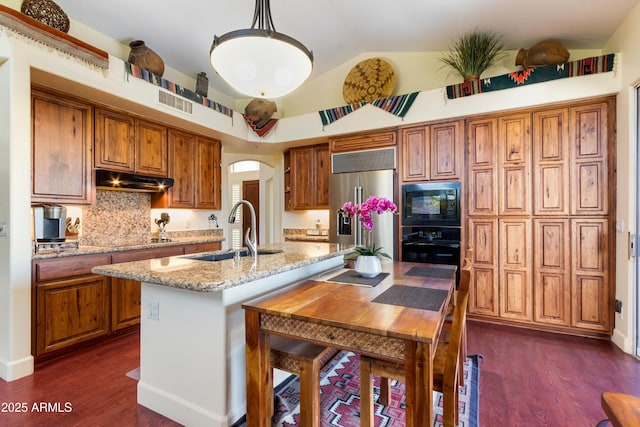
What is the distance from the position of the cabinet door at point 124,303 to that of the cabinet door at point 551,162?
14.2 feet

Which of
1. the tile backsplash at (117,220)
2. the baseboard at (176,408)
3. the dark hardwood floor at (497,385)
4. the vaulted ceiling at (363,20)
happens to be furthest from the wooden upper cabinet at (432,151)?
the tile backsplash at (117,220)

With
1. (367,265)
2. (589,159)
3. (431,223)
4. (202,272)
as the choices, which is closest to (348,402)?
(367,265)

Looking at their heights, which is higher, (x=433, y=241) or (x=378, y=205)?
(x=378, y=205)

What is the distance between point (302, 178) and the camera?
4.95 metres

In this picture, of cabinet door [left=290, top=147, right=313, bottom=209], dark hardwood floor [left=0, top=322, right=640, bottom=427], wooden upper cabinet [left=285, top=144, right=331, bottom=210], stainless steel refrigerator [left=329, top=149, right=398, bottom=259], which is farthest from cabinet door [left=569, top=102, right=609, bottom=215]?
cabinet door [left=290, top=147, right=313, bottom=209]

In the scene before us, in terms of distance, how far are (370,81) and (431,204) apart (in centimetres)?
192

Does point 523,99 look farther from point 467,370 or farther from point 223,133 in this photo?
point 223,133

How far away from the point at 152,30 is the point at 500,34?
389 cm

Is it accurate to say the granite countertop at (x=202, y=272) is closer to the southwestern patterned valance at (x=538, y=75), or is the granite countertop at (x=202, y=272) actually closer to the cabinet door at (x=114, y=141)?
the cabinet door at (x=114, y=141)

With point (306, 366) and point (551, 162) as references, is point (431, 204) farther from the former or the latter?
point (306, 366)

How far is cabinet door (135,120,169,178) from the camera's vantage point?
354 centimetres

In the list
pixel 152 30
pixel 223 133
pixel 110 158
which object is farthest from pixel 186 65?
pixel 110 158

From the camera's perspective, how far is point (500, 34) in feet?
10.6

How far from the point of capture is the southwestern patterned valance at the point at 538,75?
2.82 m
